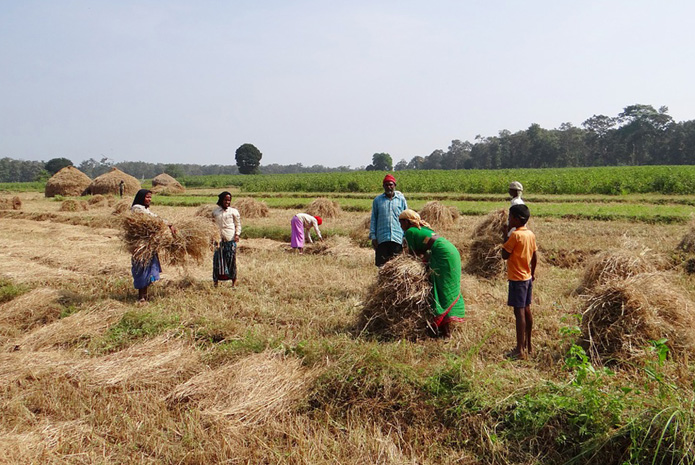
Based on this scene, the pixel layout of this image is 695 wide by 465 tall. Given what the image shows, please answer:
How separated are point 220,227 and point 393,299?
350 cm

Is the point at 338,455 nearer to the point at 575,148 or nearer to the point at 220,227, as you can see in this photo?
the point at 220,227

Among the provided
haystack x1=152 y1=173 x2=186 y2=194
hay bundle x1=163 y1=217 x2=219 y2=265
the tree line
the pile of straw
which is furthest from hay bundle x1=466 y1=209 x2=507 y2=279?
the tree line

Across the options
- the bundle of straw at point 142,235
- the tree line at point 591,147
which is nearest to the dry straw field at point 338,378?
the bundle of straw at point 142,235

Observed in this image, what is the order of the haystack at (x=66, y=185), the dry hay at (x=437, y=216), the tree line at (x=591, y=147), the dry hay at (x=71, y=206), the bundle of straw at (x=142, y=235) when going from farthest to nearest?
the tree line at (x=591, y=147)
the haystack at (x=66, y=185)
the dry hay at (x=71, y=206)
the dry hay at (x=437, y=216)
the bundle of straw at (x=142, y=235)

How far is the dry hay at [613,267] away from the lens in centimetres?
604

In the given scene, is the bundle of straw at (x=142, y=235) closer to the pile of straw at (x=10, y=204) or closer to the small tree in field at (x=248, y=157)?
the pile of straw at (x=10, y=204)

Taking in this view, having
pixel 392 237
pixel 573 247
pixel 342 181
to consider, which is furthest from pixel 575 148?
pixel 392 237

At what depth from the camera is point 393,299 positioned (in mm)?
5113

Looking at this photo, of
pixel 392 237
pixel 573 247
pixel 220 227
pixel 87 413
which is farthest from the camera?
pixel 573 247

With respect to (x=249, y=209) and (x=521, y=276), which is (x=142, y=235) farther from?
(x=249, y=209)

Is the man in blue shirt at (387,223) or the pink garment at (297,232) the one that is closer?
the man in blue shirt at (387,223)

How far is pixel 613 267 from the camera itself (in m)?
6.08

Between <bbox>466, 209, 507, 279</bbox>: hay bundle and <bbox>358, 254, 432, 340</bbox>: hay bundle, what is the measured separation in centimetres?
301

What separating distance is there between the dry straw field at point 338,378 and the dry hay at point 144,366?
0.02 meters
